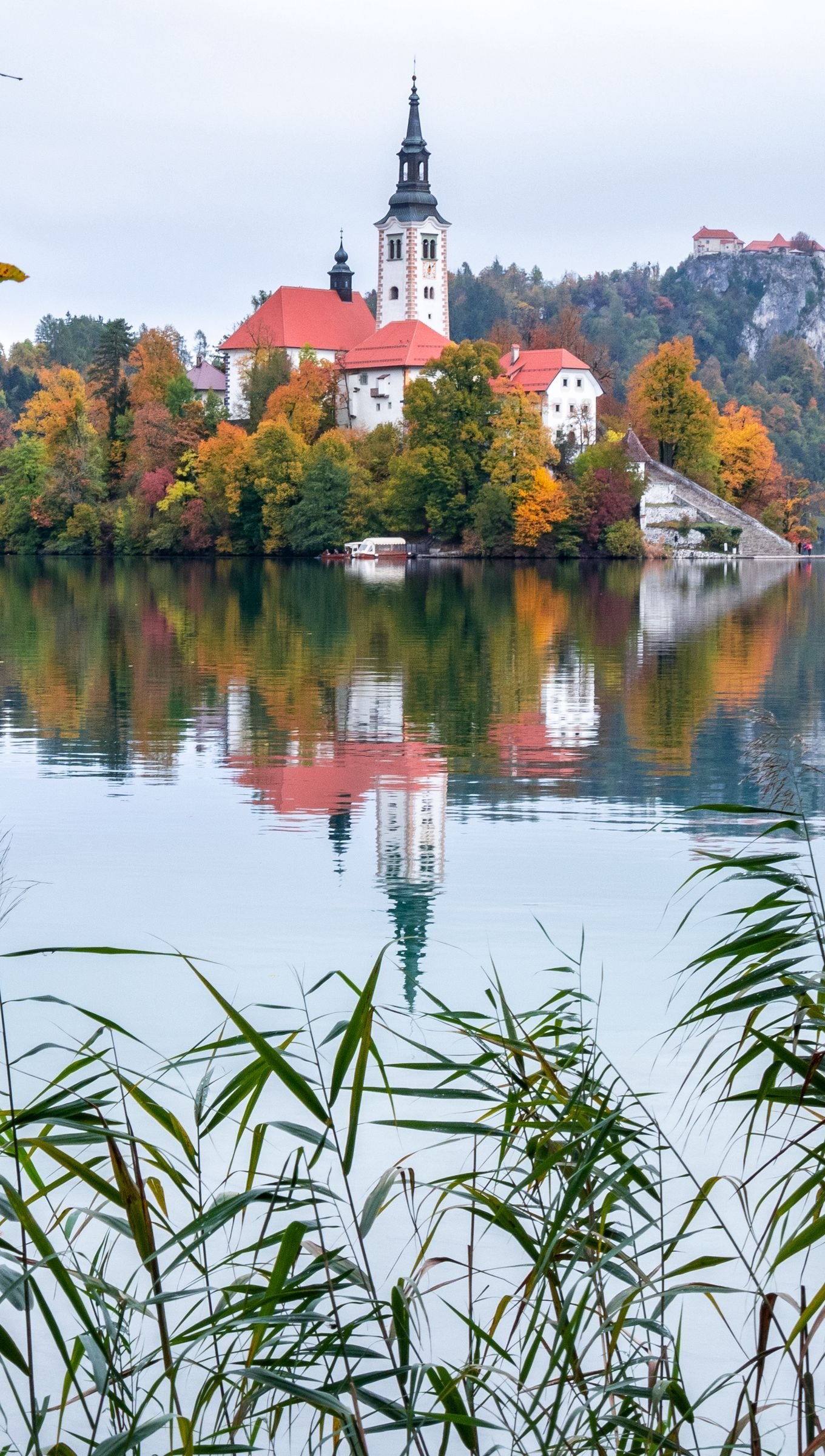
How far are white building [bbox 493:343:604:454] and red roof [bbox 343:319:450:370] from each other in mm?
3991

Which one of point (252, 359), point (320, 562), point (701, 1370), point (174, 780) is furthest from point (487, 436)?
point (701, 1370)

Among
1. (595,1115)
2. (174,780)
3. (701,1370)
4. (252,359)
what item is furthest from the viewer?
(252,359)

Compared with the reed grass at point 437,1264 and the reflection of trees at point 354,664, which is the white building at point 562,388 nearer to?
the reflection of trees at point 354,664

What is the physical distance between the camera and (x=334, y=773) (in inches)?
577

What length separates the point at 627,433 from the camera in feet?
259

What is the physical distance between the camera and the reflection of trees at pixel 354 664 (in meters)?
17.0

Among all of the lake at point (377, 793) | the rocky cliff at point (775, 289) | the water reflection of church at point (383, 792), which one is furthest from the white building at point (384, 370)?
the rocky cliff at point (775, 289)

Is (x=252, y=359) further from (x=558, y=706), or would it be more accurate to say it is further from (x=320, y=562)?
(x=558, y=706)

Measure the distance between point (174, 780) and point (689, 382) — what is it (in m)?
65.1

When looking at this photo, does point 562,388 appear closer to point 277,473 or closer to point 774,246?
point 277,473

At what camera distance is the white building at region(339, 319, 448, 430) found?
8269cm

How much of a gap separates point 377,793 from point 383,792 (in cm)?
5

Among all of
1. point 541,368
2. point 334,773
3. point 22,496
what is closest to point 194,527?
point 22,496

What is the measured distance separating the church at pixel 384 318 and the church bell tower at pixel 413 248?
1.2 inches
